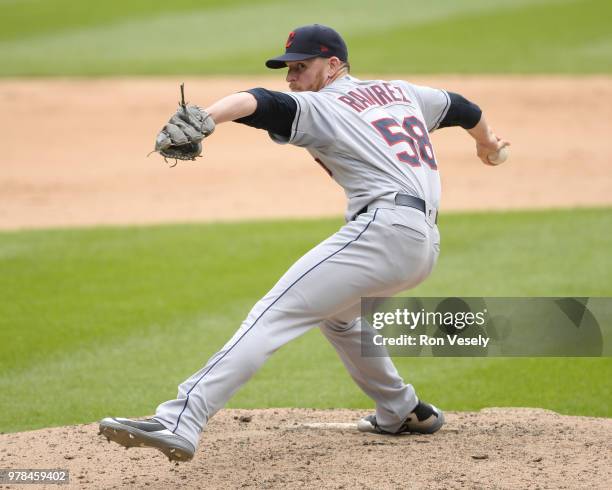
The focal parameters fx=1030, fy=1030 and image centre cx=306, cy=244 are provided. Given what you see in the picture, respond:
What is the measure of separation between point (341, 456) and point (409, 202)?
1198 mm

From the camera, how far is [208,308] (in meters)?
8.10

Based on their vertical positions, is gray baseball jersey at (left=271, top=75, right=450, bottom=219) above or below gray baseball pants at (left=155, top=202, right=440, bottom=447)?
above

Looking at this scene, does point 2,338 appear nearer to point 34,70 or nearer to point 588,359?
point 588,359

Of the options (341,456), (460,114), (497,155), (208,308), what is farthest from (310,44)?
(208,308)

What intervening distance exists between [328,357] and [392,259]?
113 inches

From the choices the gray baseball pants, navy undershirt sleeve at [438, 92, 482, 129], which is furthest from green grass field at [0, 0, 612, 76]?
the gray baseball pants

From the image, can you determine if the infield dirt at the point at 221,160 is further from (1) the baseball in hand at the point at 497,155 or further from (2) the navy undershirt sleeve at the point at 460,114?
(2) the navy undershirt sleeve at the point at 460,114

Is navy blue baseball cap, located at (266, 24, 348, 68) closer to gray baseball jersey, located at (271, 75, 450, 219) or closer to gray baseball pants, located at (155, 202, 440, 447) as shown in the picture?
gray baseball jersey, located at (271, 75, 450, 219)

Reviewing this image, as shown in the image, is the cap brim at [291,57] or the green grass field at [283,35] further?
the green grass field at [283,35]

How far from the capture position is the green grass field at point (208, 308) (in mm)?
6332

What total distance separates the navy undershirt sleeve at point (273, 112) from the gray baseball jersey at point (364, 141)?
0.04m

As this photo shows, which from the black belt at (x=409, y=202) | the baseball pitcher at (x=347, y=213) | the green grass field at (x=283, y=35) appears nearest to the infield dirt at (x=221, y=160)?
the green grass field at (x=283, y=35)

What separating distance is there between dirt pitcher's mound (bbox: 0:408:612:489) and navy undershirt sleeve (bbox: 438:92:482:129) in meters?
1.55

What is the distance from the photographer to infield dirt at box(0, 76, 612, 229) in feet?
41.9
